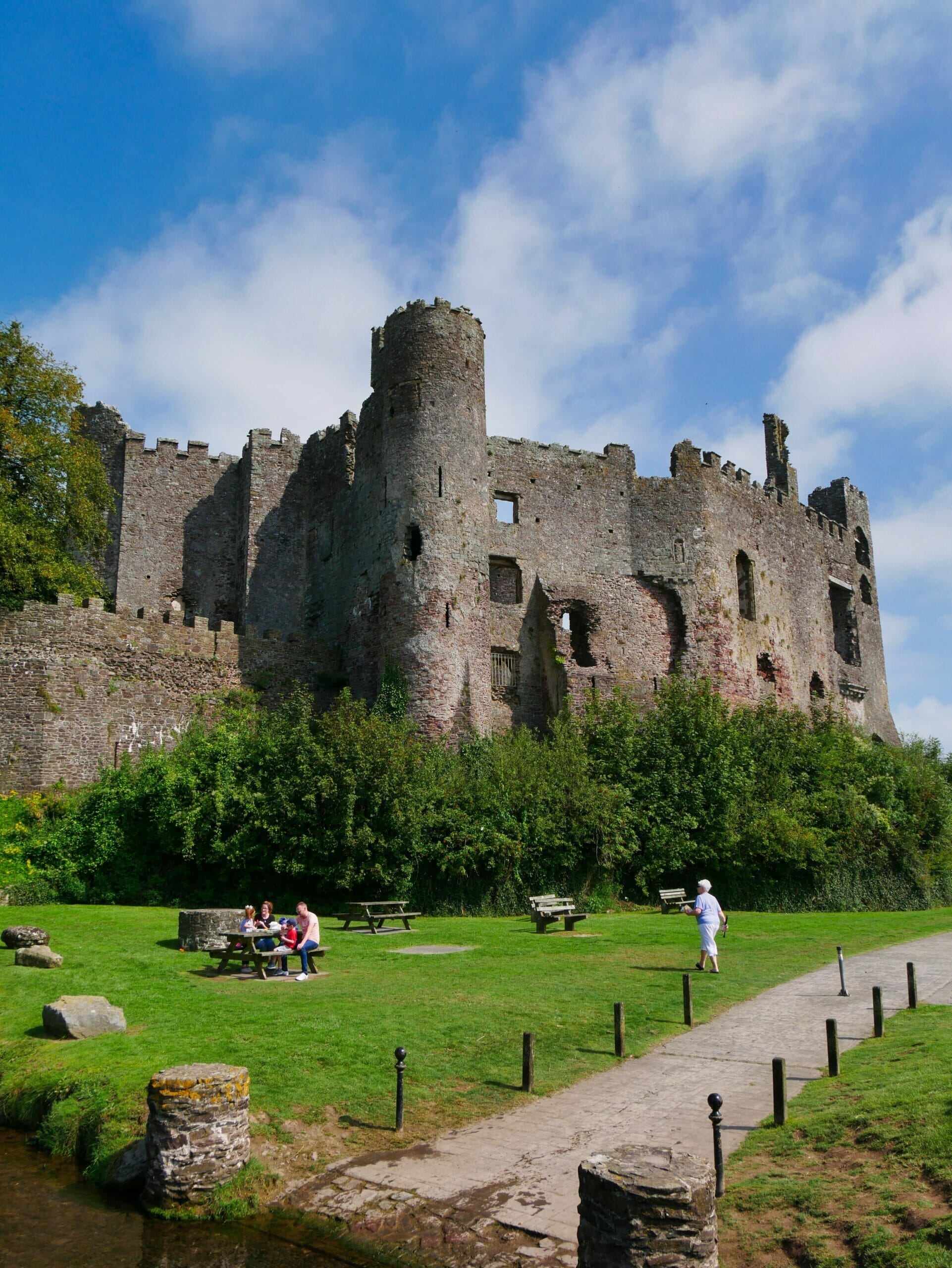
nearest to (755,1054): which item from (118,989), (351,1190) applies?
(351,1190)

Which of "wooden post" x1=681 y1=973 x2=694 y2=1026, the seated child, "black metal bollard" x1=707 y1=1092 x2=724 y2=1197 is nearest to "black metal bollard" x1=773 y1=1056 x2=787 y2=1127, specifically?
"black metal bollard" x1=707 y1=1092 x2=724 y2=1197

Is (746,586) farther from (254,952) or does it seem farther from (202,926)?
(254,952)

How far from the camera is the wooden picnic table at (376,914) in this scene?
62.4ft

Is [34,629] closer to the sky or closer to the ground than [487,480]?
closer to the ground

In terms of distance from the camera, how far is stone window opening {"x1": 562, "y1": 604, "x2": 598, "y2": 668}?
33531 millimetres

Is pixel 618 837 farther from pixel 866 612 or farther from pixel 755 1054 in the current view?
pixel 866 612

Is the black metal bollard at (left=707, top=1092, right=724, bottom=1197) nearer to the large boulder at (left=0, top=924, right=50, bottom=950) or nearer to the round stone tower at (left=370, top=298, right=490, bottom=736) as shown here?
the large boulder at (left=0, top=924, right=50, bottom=950)

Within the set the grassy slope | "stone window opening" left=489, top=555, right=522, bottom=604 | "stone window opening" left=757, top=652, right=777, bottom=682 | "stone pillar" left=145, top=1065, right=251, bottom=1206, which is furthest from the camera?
Result: "stone window opening" left=757, top=652, right=777, bottom=682

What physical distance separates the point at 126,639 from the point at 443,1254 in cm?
2240

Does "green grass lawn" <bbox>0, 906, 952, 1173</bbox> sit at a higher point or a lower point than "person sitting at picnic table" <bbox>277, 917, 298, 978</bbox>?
lower

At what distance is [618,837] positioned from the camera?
82.2 feet

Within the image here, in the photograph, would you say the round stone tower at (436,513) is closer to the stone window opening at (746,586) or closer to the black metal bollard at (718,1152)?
the stone window opening at (746,586)

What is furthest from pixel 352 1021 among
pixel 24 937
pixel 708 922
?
pixel 708 922

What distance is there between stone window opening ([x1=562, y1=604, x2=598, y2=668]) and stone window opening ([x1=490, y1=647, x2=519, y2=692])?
2085 millimetres
